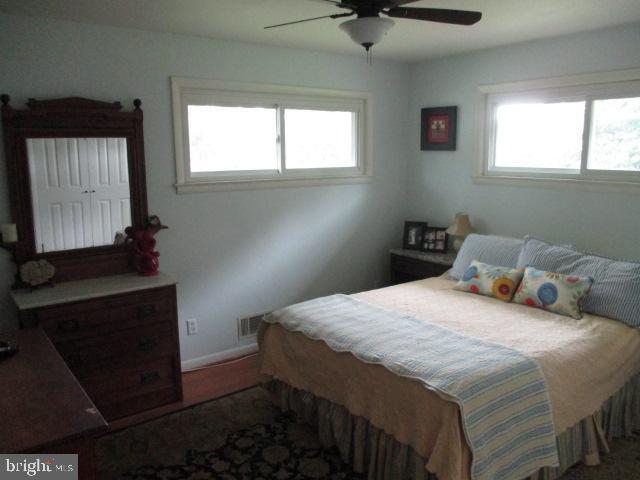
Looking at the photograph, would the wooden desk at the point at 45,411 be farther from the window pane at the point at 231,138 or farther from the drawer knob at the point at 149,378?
the window pane at the point at 231,138

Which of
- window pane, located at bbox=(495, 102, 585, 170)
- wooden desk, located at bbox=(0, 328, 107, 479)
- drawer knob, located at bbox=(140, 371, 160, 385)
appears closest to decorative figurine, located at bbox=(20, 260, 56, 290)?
drawer knob, located at bbox=(140, 371, 160, 385)

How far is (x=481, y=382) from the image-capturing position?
215 cm

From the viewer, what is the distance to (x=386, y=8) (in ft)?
7.25

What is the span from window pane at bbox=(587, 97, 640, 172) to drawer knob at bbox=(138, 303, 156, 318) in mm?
3068

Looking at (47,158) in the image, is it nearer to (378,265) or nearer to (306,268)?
(306,268)

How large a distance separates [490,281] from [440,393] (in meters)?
1.46

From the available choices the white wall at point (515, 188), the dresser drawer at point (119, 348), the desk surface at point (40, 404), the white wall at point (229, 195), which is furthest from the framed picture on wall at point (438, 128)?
the desk surface at point (40, 404)

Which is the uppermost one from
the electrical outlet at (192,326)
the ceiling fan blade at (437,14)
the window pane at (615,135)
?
the ceiling fan blade at (437,14)

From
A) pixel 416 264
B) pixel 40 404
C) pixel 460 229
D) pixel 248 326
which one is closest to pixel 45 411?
pixel 40 404

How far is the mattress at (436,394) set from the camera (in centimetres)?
209

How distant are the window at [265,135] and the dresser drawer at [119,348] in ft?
3.33

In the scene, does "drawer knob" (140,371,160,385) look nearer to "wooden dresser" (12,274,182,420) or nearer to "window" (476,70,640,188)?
"wooden dresser" (12,274,182,420)

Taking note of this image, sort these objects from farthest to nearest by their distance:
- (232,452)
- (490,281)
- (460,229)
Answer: (460,229) → (490,281) → (232,452)

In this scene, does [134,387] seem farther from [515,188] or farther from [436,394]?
[515,188]
